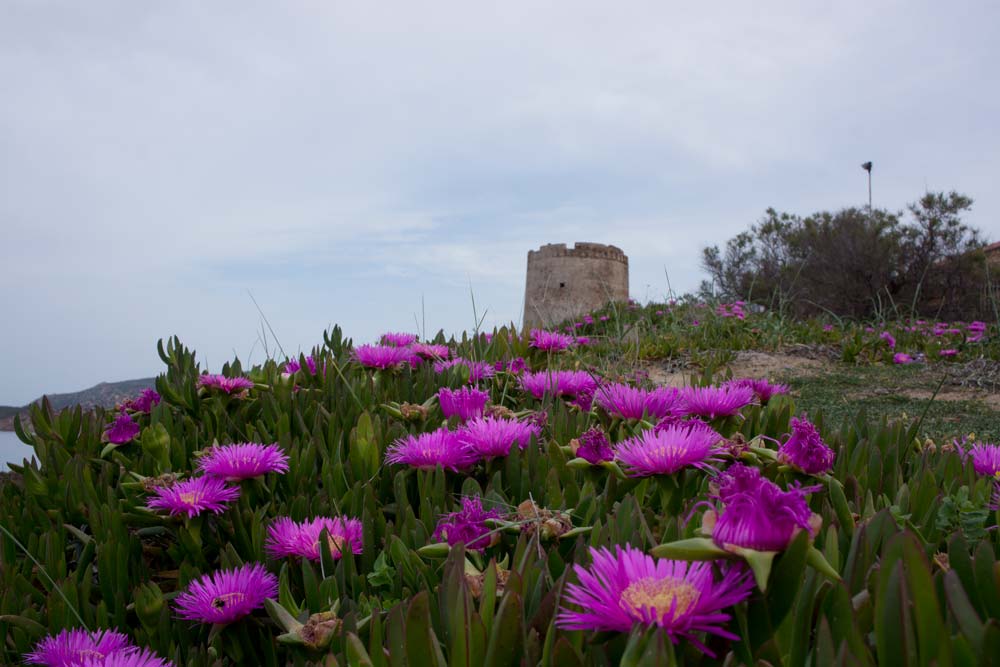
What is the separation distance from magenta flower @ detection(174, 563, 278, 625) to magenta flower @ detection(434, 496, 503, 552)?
0.26 m

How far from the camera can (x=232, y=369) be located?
2404 millimetres

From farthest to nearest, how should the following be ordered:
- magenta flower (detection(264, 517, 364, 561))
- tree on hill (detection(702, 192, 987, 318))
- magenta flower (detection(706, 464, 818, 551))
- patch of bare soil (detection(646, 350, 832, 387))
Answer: tree on hill (detection(702, 192, 987, 318)) → patch of bare soil (detection(646, 350, 832, 387)) → magenta flower (detection(264, 517, 364, 561)) → magenta flower (detection(706, 464, 818, 551))

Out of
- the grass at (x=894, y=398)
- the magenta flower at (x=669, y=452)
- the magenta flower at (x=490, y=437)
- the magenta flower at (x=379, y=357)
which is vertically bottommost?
the grass at (x=894, y=398)

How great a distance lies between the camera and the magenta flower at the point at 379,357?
205 cm

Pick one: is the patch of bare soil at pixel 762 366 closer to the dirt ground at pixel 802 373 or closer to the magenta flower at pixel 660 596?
the dirt ground at pixel 802 373

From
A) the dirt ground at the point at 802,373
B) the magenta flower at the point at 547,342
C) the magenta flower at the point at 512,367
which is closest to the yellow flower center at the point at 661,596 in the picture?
the magenta flower at the point at 512,367

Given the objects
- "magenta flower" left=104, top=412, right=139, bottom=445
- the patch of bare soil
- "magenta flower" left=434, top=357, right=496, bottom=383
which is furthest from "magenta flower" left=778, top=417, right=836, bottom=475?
the patch of bare soil

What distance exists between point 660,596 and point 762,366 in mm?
6344

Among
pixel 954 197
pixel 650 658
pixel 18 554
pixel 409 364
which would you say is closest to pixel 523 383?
pixel 409 364

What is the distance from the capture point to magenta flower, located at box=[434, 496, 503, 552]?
925 millimetres

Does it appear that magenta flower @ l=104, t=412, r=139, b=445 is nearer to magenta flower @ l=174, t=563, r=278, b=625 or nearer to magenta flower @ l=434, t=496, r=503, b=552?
magenta flower @ l=174, t=563, r=278, b=625

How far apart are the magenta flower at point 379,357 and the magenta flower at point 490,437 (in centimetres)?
79

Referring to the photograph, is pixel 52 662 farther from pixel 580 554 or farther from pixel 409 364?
pixel 409 364

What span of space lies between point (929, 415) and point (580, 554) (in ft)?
14.2
